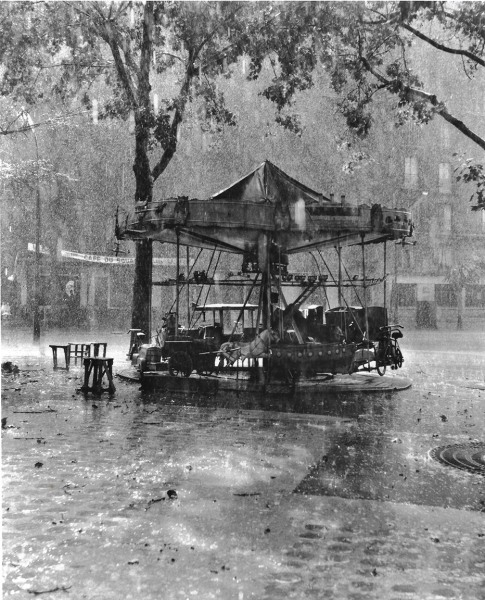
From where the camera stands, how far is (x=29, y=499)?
594 centimetres

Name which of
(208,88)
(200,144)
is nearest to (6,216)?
(200,144)

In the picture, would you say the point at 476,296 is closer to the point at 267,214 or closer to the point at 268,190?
the point at 268,190

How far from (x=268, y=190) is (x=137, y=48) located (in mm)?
9066

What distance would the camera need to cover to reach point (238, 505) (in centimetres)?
583

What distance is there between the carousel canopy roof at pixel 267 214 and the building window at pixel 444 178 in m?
36.8

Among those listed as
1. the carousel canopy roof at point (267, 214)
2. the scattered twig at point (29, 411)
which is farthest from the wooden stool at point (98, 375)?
the carousel canopy roof at point (267, 214)

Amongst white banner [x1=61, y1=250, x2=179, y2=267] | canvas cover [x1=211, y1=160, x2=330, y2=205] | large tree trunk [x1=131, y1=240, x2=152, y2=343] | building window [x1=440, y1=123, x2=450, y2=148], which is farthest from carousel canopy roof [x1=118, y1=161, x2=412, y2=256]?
building window [x1=440, y1=123, x2=450, y2=148]

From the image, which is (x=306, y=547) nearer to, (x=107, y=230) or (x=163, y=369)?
(x=163, y=369)

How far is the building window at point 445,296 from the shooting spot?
4781 cm

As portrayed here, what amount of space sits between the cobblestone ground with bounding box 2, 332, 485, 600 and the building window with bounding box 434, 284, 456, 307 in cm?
3835

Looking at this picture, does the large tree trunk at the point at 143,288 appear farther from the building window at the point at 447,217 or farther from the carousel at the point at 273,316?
the building window at the point at 447,217

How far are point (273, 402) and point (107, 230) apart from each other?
37.3 m

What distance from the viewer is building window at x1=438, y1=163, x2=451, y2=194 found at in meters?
48.6

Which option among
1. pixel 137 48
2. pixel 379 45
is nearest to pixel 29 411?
pixel 379 45
